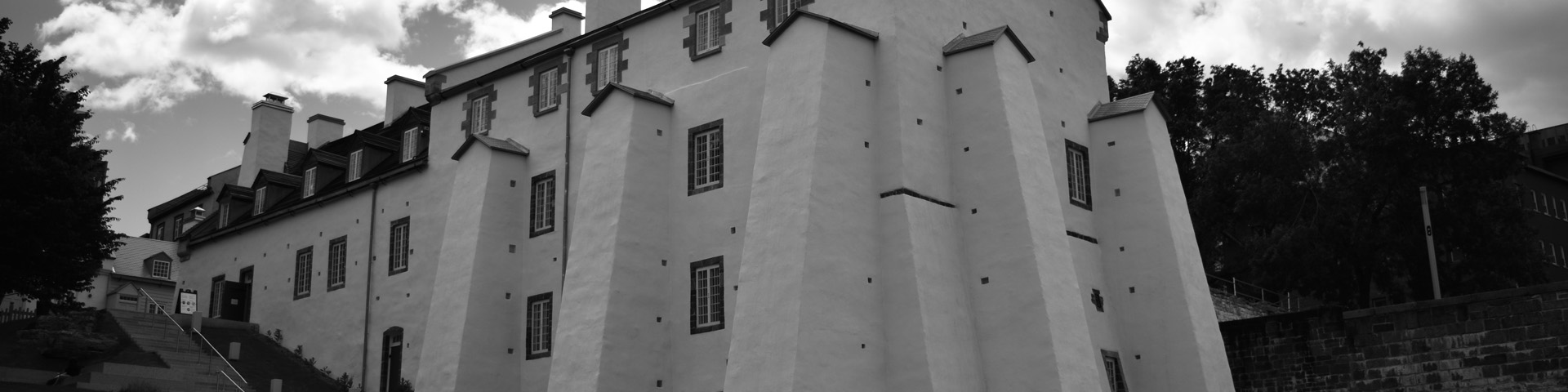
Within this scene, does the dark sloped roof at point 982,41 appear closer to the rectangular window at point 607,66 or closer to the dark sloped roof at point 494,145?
the rectangular window at point 607,66

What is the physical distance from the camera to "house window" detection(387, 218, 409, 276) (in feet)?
129

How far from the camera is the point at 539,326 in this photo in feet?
112

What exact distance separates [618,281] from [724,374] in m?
3.20

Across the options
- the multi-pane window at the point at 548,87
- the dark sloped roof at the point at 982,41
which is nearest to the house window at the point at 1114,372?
the dark sloped roof at the point at 982,41

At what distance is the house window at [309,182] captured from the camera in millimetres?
46031

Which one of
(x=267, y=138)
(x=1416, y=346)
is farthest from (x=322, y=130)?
(x=1416, y=346)

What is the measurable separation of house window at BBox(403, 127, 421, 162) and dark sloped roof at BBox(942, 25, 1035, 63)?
18949mm

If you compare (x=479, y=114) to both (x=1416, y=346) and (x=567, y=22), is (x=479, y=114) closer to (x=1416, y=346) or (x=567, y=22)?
(x=567, y=22)

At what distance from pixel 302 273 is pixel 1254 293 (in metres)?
30.7

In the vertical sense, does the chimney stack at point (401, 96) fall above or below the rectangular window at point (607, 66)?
above

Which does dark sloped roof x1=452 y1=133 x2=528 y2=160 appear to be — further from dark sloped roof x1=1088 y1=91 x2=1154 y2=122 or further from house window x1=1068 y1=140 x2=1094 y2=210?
dark sloped roof x1=1088 y1=91 x2=1154 y2=122

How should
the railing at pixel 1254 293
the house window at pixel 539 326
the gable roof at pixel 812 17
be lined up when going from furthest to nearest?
the railing at pixel 1254 293 → the house window at pixel 539 326 → the gable roof at pixel 812 17

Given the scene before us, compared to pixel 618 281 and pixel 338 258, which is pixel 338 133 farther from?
pixel 618 281

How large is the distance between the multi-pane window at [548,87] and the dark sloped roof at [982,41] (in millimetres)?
11364
